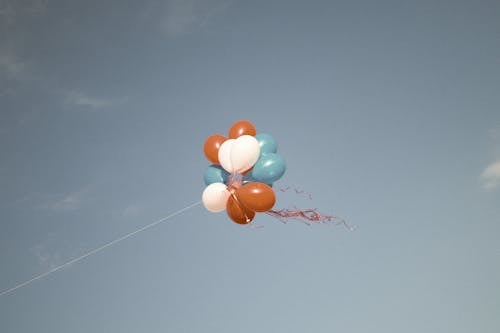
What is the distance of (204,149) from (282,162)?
156 cm

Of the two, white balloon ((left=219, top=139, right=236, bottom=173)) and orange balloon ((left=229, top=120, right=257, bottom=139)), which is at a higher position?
orange balloon ((left=229, top=120, right=257, bottom=139))

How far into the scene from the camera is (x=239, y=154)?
6711 mm

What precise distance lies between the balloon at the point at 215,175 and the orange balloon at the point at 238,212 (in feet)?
1.89

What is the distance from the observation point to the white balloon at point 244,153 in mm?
6711

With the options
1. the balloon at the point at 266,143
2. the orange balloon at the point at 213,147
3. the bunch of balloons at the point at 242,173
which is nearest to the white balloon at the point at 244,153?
the bunch of balloons at the point at 242,173

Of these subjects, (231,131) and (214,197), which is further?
(231,131)

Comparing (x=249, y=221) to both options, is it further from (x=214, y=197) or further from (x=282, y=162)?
(x=282, y=162)

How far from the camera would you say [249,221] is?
7.14m

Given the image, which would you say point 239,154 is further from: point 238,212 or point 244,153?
point 238,212

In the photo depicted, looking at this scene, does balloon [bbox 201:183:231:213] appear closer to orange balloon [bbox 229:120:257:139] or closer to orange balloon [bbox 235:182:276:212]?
orange balloon [bbox 235:182:276:212]

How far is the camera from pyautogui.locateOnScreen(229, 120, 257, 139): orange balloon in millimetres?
7384

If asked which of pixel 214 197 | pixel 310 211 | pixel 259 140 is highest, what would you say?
pixel 259 140

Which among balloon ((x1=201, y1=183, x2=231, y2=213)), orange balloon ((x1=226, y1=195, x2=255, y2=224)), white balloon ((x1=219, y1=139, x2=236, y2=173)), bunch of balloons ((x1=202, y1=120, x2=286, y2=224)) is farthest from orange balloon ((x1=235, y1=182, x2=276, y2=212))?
white balloon ((x1=219, y1=139, x2=236, y2=173))

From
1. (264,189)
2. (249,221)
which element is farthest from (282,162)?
(249,221)
